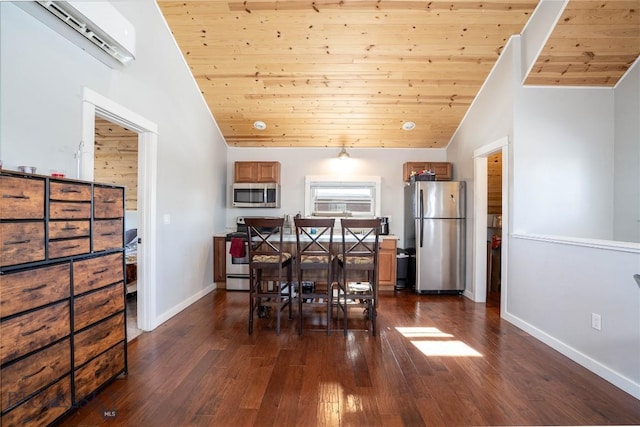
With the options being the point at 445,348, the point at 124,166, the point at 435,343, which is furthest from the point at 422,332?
the point at 124,166

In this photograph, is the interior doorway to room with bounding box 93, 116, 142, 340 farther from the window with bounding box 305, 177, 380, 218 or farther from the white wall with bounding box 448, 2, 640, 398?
the white wall with bounding box 448, 2, 640, 398

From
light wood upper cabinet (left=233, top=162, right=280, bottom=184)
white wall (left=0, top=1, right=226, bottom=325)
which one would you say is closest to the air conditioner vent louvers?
white wall (left=0, top=1, right=226, bottom=325)

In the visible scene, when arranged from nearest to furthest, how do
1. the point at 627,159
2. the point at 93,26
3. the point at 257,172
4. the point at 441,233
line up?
the point at 93,26 → the point at 627,159 → the point at 441,233 → the point at 257,172

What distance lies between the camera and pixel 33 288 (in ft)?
4.63

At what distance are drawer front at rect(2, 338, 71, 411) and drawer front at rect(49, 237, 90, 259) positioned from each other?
481mm

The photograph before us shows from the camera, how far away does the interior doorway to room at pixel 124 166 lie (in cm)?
365

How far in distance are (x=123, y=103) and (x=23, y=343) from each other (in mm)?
1944

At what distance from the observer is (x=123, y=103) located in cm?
246

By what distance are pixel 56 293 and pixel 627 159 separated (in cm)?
512

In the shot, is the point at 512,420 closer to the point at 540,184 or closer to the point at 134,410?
the point at 134,410

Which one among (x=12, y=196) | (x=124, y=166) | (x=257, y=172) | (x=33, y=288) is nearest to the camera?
(x=12, y=196)

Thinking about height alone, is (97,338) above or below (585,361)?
above

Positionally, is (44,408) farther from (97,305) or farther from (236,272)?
(236,272)

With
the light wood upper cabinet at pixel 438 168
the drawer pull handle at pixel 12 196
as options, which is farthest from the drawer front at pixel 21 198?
the light wood upper cabinet at pixel 438 168
